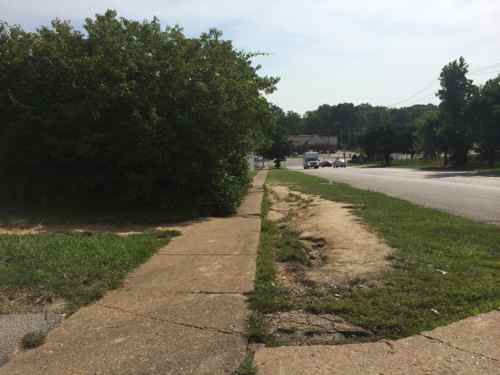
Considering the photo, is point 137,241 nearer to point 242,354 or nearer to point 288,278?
point 288,278

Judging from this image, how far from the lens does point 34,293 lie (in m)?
4.48

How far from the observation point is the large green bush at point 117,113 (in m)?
9.23

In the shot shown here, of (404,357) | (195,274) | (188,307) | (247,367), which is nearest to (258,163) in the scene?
(195,274)

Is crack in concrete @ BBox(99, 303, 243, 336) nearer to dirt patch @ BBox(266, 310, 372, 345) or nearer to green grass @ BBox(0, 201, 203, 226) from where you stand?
dirt patch @ BBox(266, 310, 372, 345)

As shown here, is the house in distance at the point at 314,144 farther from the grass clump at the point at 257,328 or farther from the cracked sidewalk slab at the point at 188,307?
the grass clump at the point at 257,328

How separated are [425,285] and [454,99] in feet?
151

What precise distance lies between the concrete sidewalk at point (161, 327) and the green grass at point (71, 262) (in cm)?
26

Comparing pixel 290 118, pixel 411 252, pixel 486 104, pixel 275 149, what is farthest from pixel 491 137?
pixel 290 118

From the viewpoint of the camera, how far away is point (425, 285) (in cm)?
444

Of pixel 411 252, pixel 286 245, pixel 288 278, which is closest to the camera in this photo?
pixel 288 278

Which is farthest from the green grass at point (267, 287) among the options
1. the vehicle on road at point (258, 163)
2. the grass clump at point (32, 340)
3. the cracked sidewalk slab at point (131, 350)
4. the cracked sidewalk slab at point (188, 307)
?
the vehicle on road at point (258, 163)

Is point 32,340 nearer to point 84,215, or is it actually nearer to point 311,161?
point 84,215

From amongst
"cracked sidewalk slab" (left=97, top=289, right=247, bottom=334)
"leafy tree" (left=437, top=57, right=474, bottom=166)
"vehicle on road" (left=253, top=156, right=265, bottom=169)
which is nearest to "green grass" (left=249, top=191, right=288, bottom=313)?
"cracked sidewalk slab" (left=97, top=289, right=247, bottom=334)

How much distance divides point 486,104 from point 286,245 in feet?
123
